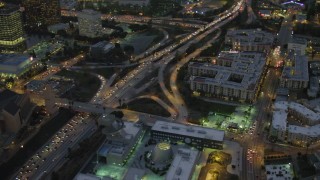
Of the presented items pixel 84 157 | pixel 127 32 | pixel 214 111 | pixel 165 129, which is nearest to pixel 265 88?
pixel 214 111

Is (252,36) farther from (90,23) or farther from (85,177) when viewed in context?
(85,177)

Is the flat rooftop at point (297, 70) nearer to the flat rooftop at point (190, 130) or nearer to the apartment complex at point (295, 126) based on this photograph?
the apartment complex at point (295, 126)

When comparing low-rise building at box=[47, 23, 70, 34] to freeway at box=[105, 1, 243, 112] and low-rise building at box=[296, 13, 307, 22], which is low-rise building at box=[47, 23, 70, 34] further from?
low-rise building at box=[296, 13, 307, 22]

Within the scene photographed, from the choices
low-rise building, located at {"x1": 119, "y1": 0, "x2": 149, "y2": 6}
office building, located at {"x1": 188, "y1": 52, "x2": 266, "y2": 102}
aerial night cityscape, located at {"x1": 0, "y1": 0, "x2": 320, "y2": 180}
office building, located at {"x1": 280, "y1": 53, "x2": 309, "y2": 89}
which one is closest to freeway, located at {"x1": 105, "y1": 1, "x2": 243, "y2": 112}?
aerial night cityscape, located at {"x1": 0, "y1": 0, "x2": 320, "y2": 180}

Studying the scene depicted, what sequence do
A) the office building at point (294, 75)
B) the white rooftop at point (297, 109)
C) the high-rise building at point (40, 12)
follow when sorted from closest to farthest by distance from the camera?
the white rooftop at point (297, 109) < the office building at point (294, 75) < the high-rise building at point (40, 12)

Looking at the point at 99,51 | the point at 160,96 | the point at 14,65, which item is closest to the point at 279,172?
the point at 160,96

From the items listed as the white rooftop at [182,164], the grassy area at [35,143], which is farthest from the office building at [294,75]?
the grassy area at [35,143]
